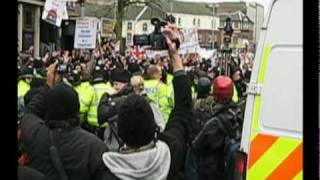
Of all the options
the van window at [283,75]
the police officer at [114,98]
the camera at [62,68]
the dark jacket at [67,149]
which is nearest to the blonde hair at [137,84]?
the police officer at [114,98]

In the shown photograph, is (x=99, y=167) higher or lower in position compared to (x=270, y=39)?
lower

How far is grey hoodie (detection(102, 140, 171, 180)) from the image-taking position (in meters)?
3.00

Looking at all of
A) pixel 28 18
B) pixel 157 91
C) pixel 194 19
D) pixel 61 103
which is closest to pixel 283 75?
pixel 61 103

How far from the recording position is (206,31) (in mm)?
100062

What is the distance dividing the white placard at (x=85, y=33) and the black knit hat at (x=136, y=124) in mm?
9012

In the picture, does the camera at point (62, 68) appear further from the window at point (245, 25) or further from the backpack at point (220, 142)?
the window at point (245, 25)

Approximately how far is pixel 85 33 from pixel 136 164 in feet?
30.7

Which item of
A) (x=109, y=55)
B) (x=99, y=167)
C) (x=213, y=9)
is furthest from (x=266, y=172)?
(x=213, y=9)

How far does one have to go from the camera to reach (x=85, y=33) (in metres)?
12.2

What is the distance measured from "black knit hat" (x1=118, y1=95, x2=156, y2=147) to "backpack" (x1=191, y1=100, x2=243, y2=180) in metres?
2.33

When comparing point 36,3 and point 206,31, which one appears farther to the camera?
point 206,31

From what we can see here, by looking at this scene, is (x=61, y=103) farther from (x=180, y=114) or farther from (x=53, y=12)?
(x=53, y=12)
